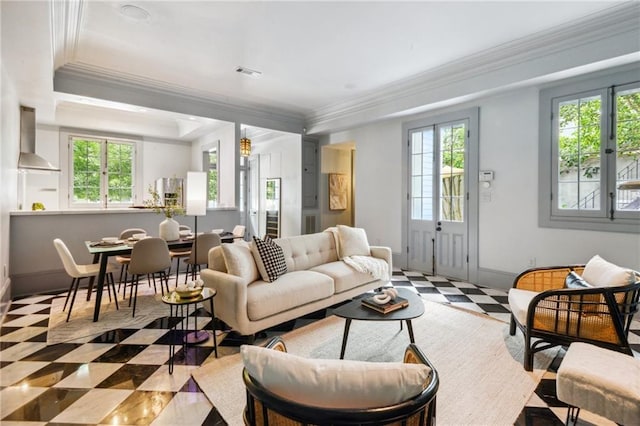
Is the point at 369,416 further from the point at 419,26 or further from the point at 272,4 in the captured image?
the point at 419,26

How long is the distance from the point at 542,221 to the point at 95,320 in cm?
536

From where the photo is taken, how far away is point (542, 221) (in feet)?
13.3

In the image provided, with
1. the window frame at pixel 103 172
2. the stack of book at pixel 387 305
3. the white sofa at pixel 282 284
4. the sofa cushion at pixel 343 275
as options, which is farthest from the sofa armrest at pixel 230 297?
the window frame at pixel 103 172

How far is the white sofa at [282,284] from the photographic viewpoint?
8.59 ft

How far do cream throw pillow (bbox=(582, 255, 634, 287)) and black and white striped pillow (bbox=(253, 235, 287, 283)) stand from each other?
265 cm

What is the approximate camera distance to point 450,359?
2.49m

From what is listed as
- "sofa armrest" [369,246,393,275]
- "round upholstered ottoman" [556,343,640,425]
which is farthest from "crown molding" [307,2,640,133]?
"round upholstered ottoman" [556,343,640,425]

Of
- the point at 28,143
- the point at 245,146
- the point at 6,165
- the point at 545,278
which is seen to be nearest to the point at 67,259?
the point at 6,165

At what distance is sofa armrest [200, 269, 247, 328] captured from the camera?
101 inches

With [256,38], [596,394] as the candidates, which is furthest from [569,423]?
[256,38]

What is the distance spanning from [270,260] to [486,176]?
11.2 feet

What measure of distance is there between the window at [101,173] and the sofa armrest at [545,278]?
810 centimetres

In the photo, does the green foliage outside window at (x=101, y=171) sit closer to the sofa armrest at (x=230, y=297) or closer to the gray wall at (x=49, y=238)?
the gray wall at (x=49, y=238)

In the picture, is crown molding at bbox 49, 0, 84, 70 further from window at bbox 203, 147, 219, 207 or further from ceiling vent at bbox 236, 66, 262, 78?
window at bbox 203, 147, 219, 207
